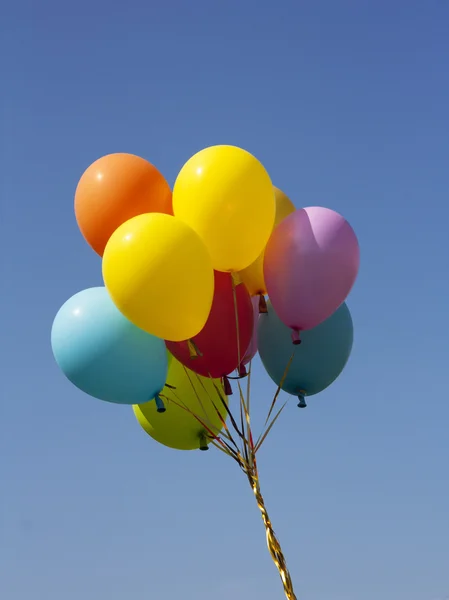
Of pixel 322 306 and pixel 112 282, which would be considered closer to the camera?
pixel 112 282

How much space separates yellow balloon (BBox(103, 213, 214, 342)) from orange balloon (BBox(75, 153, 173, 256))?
0.49 metres

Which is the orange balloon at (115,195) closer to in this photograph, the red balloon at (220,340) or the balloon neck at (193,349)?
the red balloon at (220,340)

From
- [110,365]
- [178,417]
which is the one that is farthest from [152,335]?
[178,417]

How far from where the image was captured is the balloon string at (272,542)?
696cm

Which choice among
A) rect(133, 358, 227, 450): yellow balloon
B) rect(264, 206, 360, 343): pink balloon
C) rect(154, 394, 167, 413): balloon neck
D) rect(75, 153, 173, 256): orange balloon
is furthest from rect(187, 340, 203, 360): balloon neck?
rect(75, 153, 173, 256): orange balloon

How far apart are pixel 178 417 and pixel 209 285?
1.67 m

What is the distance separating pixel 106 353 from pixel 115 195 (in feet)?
4.14

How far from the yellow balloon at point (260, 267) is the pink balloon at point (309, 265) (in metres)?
0.32

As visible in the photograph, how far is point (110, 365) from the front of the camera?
23.7 ft

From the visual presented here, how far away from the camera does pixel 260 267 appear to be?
7.74 m

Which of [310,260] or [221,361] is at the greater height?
[310,260]

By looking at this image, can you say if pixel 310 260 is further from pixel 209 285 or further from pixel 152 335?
pixel 152 335

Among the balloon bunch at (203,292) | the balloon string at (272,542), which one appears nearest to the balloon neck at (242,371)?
the balloon bunch at (203,292)

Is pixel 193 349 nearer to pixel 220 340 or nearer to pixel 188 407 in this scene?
pixel 220 340
